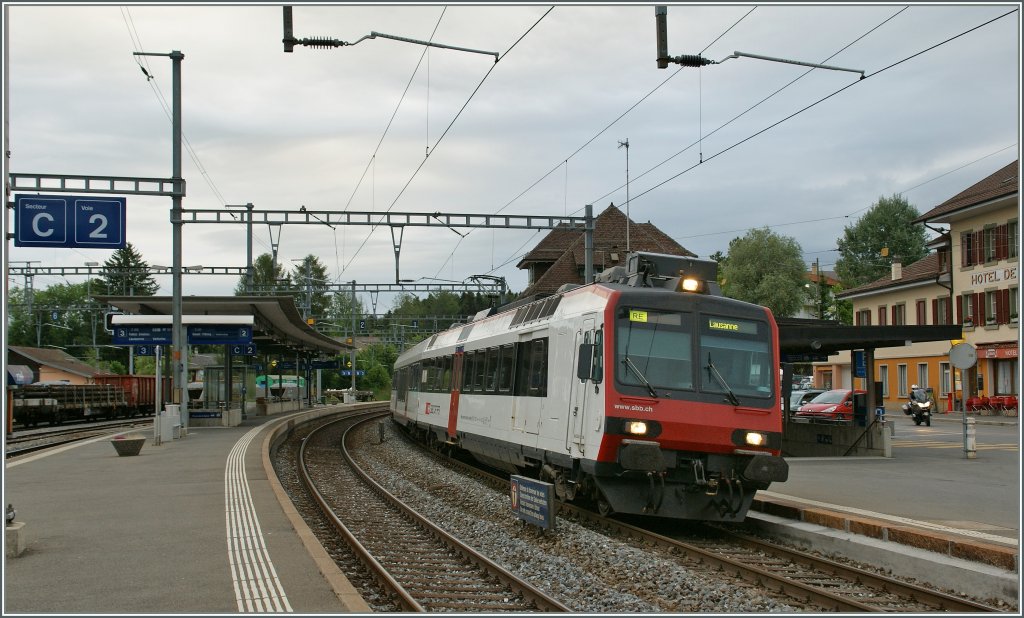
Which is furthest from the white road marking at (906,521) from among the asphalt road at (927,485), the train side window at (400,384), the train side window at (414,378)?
the train side window at (400,384)

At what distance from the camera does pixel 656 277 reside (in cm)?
1270

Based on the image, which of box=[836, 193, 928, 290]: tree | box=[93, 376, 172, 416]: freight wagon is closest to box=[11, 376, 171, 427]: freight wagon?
box=[93, 376, 172, 416]: freight wagon

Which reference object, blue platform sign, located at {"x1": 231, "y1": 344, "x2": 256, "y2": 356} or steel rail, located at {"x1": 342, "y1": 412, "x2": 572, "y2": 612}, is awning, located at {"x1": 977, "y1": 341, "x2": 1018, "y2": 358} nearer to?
blue platform sign, located at {"x1": 231, "y1": 344, "x2": 256, "y2": 356}

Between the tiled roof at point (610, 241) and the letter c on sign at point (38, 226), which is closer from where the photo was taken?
the letter c on sign at point (38, 226)

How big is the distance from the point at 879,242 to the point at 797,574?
8102cm

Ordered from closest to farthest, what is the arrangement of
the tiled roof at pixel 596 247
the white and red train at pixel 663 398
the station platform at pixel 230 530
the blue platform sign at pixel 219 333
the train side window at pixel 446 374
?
the station platform at pixel 230 530, the white and red train at pixel 663 398, the train side window at pixel 446 374, the blue platform sign at pixel 219 333, the tiled roof at pixel 596 247

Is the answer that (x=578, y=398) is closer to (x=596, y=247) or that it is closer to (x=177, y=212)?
(x=177, y=212)

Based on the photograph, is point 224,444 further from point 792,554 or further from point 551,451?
point 792,554

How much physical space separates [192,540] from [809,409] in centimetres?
2439

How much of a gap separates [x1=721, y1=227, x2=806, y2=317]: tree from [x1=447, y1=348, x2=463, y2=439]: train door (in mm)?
48495

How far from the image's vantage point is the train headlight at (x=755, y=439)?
36.8 feet

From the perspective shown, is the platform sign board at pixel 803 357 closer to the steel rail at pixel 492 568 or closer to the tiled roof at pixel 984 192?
the steel rail at pixel 492 568

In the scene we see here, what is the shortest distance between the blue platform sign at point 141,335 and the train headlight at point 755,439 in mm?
21986

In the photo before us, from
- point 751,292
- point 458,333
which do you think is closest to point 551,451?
point 458,333
